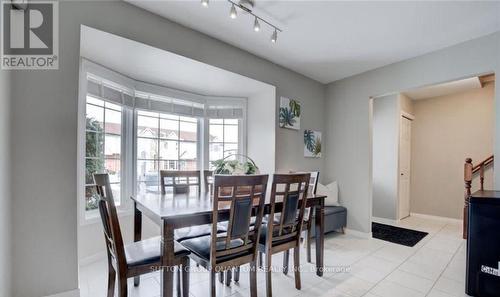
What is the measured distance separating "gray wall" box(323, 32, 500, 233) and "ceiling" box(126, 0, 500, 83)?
16cm

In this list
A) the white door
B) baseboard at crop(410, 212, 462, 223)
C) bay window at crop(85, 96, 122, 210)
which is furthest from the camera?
the white door

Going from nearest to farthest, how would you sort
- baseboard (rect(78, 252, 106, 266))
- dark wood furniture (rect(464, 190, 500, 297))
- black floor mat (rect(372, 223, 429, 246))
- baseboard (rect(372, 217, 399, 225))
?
1. dark wood furniture (rect(464, 190, 500, 297))
2. baseboard (rect(78, 252, 106, 266))
3. black floor mat (rect(372, 223, 429, 246))
4. baseboard (rect(372, 217, 399, 225))

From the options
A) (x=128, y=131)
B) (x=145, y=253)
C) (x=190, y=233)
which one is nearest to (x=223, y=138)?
(x=128, y=131)

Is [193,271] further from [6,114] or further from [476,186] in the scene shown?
[476,186]

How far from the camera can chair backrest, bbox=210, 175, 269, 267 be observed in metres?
1.59

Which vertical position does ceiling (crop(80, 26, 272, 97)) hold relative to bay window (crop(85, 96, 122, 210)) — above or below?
above

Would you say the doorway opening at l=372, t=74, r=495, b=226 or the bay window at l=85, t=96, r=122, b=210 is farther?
the doorway opening at l=372, t=74, r=495, b=226

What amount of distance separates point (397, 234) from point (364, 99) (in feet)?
7.41

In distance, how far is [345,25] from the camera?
8.39 ft

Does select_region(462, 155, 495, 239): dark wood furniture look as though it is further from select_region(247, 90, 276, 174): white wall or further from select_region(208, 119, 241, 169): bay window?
select_region(208, 119, 241, 169): bay window

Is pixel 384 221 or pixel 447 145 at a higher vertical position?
pixel 447 145

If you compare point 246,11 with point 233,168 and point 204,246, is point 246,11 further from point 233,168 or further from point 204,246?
point 204,246

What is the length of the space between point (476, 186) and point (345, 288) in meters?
3.95
